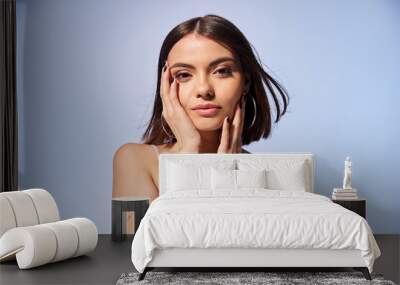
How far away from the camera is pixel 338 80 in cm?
697

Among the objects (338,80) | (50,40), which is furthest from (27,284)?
(338,80)

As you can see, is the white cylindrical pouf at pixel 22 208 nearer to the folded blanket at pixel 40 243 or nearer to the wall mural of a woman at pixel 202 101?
the folded blanket at pixel 40 243

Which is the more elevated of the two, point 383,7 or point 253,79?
point 383,7

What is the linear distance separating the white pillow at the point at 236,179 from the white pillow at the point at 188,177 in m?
0.09

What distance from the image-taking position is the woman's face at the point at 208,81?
6.75 m

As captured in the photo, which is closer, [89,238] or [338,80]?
[89,238]

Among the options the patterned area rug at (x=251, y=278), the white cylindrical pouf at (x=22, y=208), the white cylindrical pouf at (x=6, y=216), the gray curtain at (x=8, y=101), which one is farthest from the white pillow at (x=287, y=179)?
the gray curtain at (x=8, y=101)

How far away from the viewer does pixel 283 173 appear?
6.29 meters

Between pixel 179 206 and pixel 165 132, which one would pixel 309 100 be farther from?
pixel 179 206

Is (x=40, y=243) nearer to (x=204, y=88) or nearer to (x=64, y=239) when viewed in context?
(x=64, y=239)

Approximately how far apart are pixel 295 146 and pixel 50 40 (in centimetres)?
289

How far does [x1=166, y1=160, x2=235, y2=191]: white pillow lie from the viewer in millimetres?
6188

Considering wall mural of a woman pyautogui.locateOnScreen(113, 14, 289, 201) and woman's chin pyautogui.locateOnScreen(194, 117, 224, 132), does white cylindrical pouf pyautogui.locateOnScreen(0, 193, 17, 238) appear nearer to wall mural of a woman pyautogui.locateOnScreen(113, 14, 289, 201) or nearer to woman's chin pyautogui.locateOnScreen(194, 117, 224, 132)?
wall mural of a woman pyautogui.locateOnScreen(113, 14, 289, 201)

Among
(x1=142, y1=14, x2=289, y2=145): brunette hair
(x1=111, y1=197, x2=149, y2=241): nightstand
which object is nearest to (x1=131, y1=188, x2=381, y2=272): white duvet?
(x1=111, y1=197, x2=149, y2=241): nightstand
